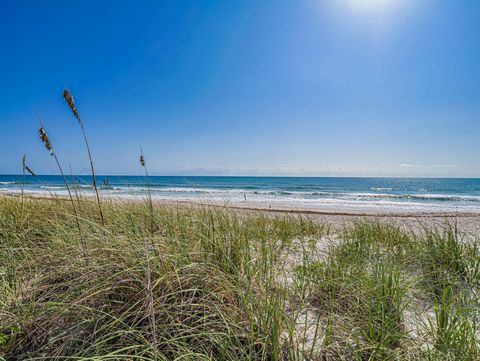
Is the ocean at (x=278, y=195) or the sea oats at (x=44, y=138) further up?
the sea oats at (x=44, y=138)

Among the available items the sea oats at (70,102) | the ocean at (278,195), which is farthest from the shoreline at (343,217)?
the sea oats at (70,102)

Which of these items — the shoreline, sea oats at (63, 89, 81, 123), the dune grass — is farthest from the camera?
the shoreline

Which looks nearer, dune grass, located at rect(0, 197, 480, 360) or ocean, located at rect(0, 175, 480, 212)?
dune grass, located at rect(0, 197, 480, 360)

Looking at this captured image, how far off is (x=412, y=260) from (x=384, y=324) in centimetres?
165

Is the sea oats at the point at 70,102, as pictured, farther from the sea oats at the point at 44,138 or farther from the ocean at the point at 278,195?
the ocean at the point at 278,195

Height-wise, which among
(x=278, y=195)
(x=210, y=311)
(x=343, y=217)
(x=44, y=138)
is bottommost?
(x=278, y=195)

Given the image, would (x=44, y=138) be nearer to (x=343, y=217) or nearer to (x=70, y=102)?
(x=70, y=102)

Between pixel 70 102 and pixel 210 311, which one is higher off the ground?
pixel 70 102

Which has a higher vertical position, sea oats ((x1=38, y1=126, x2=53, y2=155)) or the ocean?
sea oats ((x1=38, y1=126, x2=53, y2=155))

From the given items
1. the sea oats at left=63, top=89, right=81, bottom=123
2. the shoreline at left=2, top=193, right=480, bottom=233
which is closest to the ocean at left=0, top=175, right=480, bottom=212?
the shoreline at left=2, top=193, right=480, bottom=233

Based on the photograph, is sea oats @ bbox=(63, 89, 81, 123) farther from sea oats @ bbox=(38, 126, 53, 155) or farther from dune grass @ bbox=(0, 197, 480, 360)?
dune grass @ bbox=(0, 197, 480, 360)

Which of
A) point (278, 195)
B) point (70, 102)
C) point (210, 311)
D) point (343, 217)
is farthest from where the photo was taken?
point (278, 195)

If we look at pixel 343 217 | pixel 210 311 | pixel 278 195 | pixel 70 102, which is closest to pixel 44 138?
pixel 70 102

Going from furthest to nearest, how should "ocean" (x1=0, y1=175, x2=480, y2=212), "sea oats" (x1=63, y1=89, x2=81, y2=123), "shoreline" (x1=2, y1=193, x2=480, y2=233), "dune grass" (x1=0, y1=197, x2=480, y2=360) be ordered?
"shoreline" (x1=2, y1=193, x2=480, y2=233), "ocean" (x1=0, y1=175, x2=480, y2=212), "sea oats" (x1=63, y1=89, x2=81, y2=123), "dune grass" (x1=0, y1=197, x2=480, y2=360)
